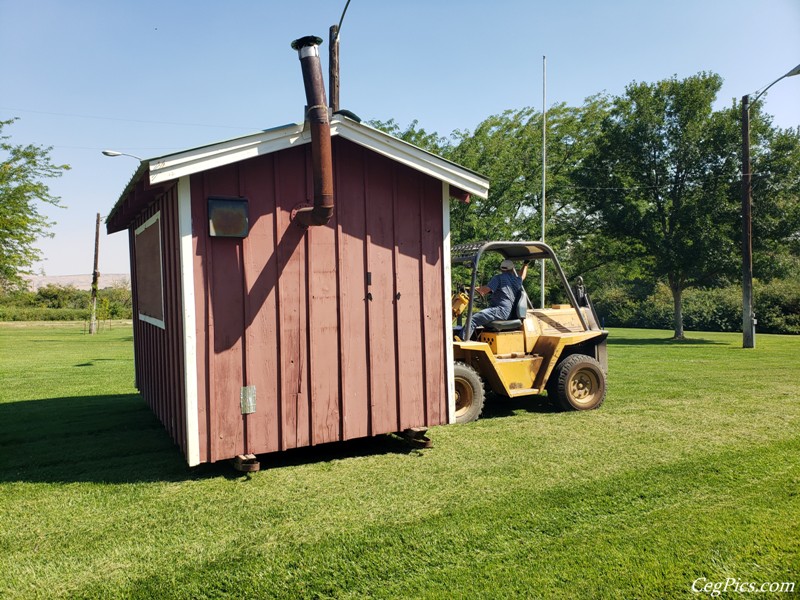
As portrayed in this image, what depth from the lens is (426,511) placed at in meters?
4.90

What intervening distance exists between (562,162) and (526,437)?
86.4 ft

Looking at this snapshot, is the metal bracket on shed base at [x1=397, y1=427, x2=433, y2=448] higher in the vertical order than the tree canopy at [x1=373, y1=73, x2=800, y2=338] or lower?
lower

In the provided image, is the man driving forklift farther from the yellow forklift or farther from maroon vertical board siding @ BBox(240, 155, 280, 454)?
maroon vertical board siding @ BBox(240, 155, 280, 454)

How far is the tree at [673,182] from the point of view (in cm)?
2377

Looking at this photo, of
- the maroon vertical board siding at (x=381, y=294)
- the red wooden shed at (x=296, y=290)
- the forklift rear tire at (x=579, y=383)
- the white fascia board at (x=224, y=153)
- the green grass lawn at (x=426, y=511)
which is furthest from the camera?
the forklift rear tire at (x=579, y=383)

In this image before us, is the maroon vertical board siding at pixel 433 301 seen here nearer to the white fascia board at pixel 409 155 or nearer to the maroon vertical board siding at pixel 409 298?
the maroon vertical board siding at pixel 409 298

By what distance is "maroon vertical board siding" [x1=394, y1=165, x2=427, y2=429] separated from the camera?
21.4 feet

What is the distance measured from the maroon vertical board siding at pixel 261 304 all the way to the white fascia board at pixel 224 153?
200 mm

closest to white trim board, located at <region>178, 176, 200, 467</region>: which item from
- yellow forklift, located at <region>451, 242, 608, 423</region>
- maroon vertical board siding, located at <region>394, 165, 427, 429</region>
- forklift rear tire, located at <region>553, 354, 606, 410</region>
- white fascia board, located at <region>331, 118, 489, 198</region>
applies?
white fascia board, located at <region>331, 118, 489, 198</region>

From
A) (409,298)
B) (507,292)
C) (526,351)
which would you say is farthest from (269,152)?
(526,351)

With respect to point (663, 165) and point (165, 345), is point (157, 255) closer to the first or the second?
point (165, 345)

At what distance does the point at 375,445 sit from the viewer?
7.19m

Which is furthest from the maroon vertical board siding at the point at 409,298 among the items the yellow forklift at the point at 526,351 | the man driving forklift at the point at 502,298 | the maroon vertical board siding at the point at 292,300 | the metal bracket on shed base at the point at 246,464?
the man driving forklift at the point at 502,298

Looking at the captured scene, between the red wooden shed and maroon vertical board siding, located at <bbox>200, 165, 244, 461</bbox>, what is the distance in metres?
0.01
